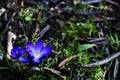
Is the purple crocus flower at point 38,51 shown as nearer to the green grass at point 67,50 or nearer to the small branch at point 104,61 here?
the green grass at point 67,50

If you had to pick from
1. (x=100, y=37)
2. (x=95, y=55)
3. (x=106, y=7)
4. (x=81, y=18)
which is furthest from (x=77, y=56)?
(x=106, y=7)

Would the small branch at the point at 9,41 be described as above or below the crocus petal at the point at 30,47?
below

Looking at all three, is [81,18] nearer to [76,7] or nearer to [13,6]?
[76,7]

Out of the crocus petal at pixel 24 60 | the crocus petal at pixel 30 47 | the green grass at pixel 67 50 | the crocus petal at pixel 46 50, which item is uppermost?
the crocus petal at pixel 30 47

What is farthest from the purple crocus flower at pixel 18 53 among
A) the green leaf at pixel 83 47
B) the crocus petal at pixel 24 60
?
the green leaf at pixel 83 47

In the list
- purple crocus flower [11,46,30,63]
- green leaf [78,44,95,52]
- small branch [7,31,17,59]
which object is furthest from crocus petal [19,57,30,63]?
green leaf [78,44,95,52]

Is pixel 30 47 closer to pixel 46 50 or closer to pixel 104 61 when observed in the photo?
pixel 46 50

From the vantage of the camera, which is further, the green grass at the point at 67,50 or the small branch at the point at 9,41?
the small branch at the point at 9,41

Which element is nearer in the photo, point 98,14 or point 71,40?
point 71,40
